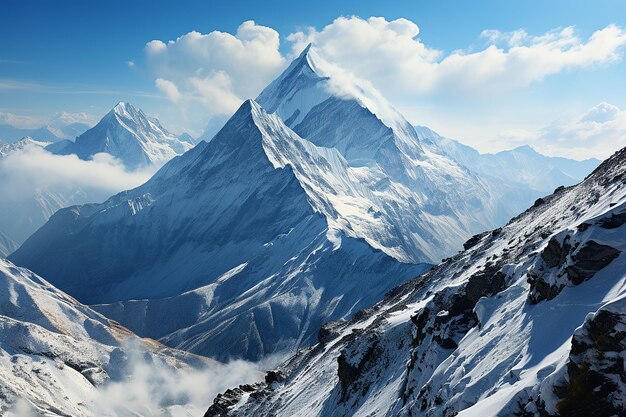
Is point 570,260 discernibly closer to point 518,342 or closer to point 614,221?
point 614,221

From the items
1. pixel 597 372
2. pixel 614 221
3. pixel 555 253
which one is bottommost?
pixel 597 372

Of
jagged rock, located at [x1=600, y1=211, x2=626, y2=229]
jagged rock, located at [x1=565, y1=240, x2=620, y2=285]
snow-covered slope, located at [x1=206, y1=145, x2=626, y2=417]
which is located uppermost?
jagged rock, located at [x1=600, y1=211, x2=626, y2=229]

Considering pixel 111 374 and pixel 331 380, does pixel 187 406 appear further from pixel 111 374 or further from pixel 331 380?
pixel 331 380

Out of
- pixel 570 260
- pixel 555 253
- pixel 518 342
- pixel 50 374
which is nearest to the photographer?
pixel 570 260

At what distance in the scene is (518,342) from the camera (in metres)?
33.0

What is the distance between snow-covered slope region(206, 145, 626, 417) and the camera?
2316cm

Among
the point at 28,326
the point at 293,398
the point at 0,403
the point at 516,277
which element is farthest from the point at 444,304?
the point at 28,326

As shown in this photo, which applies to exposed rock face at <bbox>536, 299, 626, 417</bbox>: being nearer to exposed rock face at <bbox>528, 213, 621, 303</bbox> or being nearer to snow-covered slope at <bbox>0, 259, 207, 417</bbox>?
exposed rock face at <bbox>528, 213, 621, 303</bbox>

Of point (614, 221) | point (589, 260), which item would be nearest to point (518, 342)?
point (589, 260)

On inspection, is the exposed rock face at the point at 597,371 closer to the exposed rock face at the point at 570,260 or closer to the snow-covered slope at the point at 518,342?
the snow-covered slope at the point at 518,342

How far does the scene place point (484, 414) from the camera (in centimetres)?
2652

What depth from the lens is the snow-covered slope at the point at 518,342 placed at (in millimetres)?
23156

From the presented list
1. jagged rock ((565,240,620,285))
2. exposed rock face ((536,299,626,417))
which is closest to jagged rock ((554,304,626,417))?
exposed rock face ((536,299,626,417))

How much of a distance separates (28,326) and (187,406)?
6531 centimetres
